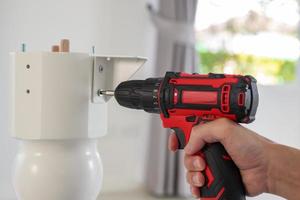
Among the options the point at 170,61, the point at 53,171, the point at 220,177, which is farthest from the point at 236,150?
the point at 170,61

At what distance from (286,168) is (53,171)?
416mm

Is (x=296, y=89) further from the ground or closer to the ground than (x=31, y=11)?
closer to the ground

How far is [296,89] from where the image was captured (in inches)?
48.1

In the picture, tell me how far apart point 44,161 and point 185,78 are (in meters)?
0.30

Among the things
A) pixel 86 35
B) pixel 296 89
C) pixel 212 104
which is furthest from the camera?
pixel 86 35

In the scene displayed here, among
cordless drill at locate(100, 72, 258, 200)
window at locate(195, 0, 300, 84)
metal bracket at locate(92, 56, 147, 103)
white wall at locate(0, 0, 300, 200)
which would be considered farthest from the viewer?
window at locate(195, 0, 300, 84)

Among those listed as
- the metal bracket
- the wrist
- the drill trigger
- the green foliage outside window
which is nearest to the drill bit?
the metal bracket

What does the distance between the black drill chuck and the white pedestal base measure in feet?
0.38

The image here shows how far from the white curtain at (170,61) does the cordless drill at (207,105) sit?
65cm

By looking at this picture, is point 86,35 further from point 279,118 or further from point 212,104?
point 212,104

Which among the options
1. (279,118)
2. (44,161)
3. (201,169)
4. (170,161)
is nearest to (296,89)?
(279,118)

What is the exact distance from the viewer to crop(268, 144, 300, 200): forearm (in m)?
0.77

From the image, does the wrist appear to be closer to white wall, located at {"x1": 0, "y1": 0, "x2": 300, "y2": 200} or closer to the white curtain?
white wall, located at {"x1": 0, "y1": 0, "x2": 300, "y2": 200}

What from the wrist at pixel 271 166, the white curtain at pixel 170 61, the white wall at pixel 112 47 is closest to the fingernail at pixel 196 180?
the wrist at pixel 271 166
